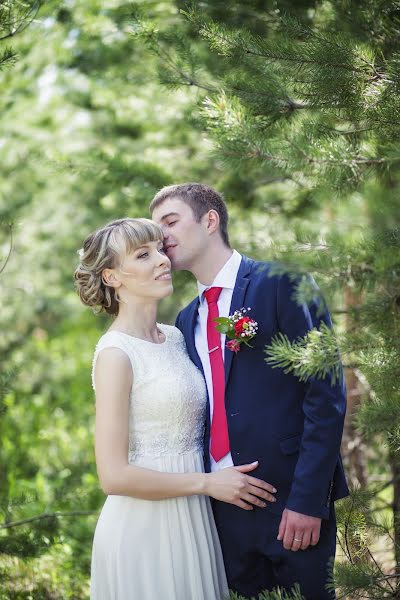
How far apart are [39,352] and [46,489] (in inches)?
135

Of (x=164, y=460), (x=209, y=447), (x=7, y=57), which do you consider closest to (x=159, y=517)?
(x=164, y=460)

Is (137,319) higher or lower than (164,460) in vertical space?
higher

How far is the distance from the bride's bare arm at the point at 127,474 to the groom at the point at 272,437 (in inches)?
4.0

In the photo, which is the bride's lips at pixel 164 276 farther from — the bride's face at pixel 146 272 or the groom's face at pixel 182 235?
the groom's face at pixel 182 235

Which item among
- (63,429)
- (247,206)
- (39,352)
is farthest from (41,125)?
(247,206)

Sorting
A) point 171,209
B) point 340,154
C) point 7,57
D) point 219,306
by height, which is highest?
point 7,57

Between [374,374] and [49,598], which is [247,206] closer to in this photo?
[374,374]

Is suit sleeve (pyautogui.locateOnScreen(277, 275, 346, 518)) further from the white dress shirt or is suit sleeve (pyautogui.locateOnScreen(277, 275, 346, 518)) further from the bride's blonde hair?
the bride's blonde hair

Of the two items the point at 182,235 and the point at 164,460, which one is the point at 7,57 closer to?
the point at 182,235

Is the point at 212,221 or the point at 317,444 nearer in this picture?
the point at 317,444

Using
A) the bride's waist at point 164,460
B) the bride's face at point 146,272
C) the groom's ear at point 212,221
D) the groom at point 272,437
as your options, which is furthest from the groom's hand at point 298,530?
the groom's ear at point 212,221

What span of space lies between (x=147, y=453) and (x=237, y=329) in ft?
2.32

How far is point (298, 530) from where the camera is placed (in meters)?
2.81

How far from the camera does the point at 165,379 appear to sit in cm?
305
